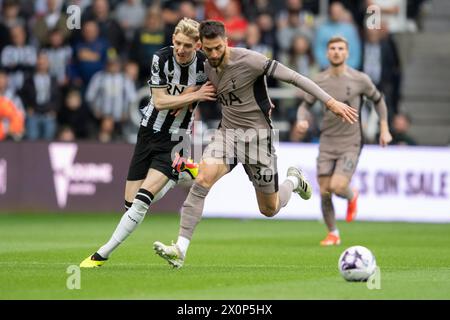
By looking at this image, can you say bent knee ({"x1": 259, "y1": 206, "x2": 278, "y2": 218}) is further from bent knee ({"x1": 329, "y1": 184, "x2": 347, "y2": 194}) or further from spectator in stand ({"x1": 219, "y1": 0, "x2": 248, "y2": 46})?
spectator in stand ({"x1": 219, "y1": 0, "x2": 248, "y2": 46})

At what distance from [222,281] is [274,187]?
1920 millimetres

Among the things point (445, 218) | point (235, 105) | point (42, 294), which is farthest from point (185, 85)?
point (445, 218)

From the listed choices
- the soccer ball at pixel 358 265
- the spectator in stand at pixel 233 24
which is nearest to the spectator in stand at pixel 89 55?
the spectator in stand at pixel 233 24

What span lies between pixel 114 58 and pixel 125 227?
36.7ft

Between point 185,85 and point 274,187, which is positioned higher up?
point 185,85

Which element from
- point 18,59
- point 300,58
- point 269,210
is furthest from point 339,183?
point 18,59

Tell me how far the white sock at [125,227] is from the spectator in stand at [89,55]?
11.1 meters

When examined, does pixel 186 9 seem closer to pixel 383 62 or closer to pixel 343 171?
pixel 383 62

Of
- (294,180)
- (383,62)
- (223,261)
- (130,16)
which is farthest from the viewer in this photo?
(130,16)

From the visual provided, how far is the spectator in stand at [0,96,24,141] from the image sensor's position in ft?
70.2

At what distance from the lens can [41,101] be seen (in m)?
21.7

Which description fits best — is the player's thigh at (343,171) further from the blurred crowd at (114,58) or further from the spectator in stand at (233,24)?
the spectator in stand at (233,24)
